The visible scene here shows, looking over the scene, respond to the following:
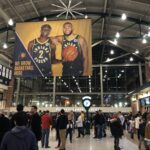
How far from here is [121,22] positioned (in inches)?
661

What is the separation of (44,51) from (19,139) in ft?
23.0

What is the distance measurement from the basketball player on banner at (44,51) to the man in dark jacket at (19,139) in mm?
6458

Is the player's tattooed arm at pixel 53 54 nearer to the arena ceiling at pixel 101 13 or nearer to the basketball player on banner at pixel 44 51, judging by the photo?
the basketball player on banner at pixel 44 51

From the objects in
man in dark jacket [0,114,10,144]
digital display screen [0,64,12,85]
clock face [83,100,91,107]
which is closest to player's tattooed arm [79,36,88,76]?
digital display screen [0,64,12,85]

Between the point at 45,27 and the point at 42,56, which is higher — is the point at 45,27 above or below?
above

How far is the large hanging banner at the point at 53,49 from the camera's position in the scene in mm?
8906

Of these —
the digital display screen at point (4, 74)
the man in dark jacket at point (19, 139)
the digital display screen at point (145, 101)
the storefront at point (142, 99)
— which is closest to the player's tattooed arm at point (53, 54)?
the digital display screen at point (4, 74)

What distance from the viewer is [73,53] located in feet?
29.7

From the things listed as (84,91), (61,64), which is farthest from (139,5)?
(84,91)

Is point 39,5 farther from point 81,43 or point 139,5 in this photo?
point 81,43

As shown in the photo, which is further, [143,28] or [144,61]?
[144,61]

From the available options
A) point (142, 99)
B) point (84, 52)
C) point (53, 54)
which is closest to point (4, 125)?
point (53, 54)

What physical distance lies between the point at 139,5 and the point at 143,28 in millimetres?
2790

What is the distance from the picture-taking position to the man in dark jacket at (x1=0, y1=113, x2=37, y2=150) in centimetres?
236
